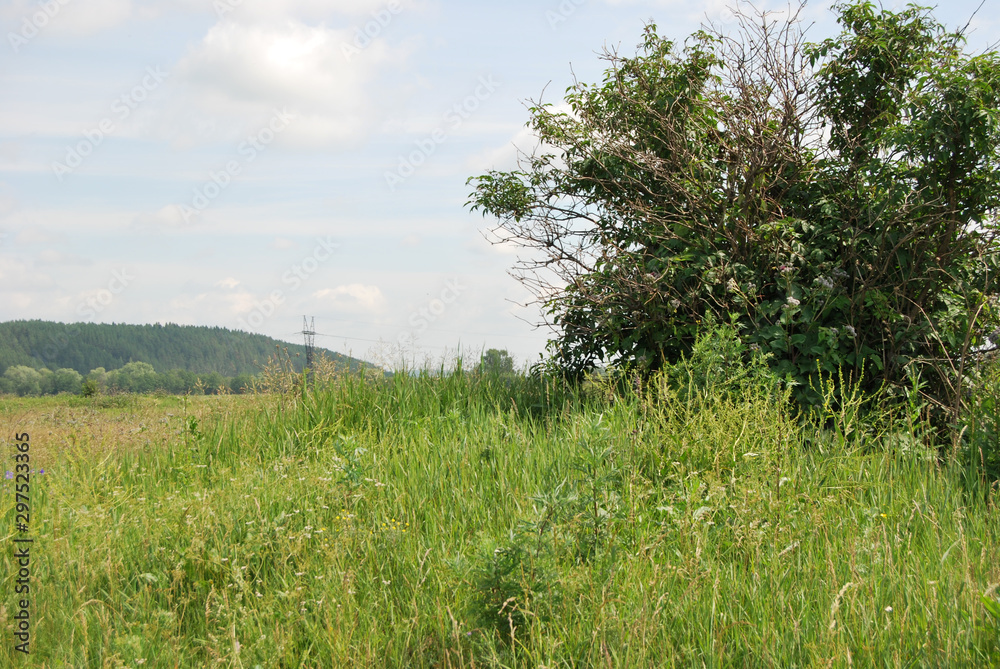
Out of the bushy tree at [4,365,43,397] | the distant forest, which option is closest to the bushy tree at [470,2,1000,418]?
the bushy tree at [4,365,43,397]

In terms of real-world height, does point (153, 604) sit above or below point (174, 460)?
below

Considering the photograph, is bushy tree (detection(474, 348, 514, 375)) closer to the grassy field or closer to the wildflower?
the grassy field

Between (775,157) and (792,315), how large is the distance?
163 centimetres

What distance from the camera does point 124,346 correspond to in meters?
75.5

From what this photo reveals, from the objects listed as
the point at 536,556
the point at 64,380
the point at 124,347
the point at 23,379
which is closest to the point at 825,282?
the point at 536,556

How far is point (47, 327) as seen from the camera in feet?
254

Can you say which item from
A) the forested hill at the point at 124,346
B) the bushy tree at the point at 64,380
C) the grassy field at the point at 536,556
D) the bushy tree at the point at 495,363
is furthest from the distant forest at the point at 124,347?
the grassy field at the point at 536,556

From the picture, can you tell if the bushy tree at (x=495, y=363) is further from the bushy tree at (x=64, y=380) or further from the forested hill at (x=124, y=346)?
the forested hill at (x=124, y=346)

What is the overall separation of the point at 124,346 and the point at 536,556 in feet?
282

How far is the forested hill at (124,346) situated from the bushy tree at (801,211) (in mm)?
64957

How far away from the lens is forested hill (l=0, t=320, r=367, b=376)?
229 ft

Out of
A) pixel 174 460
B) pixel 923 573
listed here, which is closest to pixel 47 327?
pixel 174 460

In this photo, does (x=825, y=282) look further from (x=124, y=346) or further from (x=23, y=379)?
(x=124, y=346)

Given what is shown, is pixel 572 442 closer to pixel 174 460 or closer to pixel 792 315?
pixel 792 315
